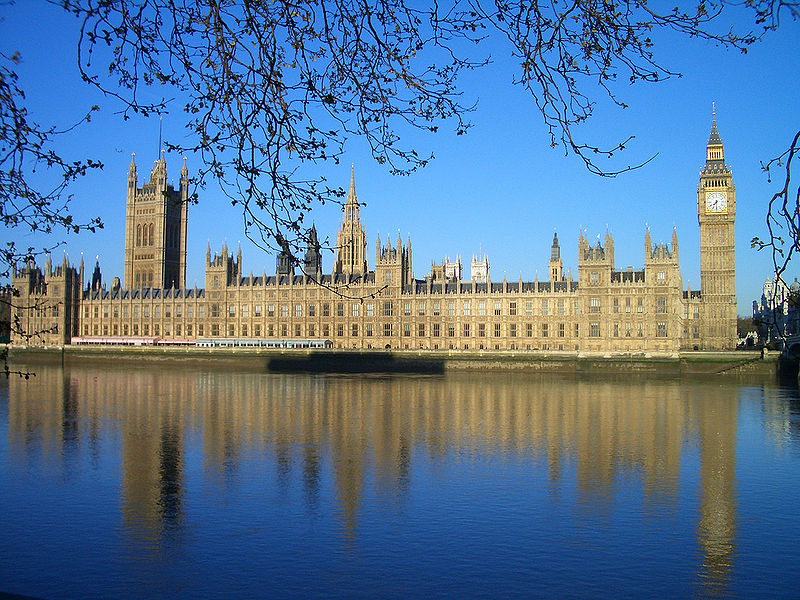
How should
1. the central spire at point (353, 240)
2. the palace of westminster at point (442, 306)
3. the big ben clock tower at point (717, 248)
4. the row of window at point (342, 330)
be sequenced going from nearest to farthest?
the palace of westminster at point (442, 306) < the row of window at point (342, 330) < the big ben clock tower at point (717, 248) < the central spire at point (353, 240)

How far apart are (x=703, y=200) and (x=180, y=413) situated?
227 ft

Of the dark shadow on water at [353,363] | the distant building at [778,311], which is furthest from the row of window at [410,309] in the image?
the distant building at [778,311]

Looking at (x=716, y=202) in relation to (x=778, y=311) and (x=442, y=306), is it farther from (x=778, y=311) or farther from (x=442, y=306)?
(x=778, y=311)

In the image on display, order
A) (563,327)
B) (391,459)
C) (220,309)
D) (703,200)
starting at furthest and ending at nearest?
(220,309)
(703,200)
(563,327)
(391,459)

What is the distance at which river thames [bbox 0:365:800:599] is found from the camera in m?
15.5

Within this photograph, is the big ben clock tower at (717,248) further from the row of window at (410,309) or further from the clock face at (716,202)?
the row of window at (410,309)

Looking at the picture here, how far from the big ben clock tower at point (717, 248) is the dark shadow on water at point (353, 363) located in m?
32.2

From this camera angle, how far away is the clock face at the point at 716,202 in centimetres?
8856

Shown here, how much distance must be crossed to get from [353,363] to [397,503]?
60.3 m

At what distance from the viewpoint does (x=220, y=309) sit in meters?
96.8

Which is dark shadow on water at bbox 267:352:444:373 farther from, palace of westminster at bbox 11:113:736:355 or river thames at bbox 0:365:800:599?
river thames at bbox 0:365:800:599

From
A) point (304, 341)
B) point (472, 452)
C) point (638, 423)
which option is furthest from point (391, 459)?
point (304, 341)

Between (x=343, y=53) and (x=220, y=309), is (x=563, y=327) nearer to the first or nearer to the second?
(x=220, y=309)

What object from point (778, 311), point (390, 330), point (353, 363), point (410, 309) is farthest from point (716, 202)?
point (778, 311)
